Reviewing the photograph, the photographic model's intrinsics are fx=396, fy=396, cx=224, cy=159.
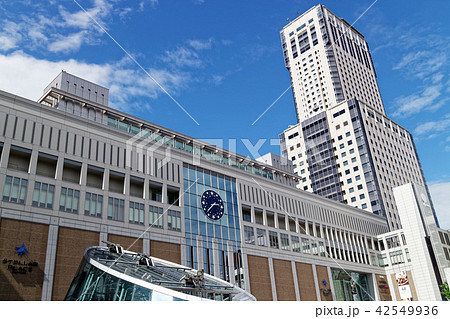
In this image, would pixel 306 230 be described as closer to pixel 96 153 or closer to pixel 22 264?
pixel 96 153

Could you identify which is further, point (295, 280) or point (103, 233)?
point (295, 280)

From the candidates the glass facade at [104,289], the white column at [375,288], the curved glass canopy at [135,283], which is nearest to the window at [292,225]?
the white column at [375,288]

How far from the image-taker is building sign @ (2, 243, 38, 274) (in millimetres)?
35594

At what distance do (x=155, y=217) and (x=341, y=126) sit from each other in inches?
3427

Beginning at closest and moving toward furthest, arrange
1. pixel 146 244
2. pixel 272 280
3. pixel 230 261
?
pixel 146 244 → pixel 230 261 → pixel 272 280

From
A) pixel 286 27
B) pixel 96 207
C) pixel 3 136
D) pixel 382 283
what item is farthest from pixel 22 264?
pixel 286 27

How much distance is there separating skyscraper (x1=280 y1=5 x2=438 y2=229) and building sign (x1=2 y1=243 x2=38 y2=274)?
89.2 metres

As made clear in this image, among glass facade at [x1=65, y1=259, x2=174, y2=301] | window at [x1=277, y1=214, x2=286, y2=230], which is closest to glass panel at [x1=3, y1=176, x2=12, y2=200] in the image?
glass facade at [x1=65, y1=259, x2=174, y2=301]

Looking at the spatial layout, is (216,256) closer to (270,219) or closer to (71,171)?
(270,219)

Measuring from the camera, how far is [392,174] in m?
118

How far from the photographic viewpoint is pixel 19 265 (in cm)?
3625

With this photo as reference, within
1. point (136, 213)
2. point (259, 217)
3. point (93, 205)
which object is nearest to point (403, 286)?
point (259, 217)

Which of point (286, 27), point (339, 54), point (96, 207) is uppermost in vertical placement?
point (286, 27)
